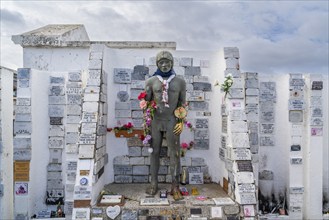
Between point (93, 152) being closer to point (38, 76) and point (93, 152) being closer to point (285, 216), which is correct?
point (38, 76)

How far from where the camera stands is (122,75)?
242 inches

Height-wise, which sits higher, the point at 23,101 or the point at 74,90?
the point at 74,90

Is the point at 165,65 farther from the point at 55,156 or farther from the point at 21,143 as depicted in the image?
the point at 21,143

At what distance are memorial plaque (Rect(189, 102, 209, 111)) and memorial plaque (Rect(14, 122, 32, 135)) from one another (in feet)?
→ 10.4

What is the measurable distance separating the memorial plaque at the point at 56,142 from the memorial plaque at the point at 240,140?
3462 mm

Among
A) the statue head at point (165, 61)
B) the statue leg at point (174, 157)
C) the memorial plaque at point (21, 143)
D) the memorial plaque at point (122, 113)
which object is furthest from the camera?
the memorial plaque at point (122, 113)

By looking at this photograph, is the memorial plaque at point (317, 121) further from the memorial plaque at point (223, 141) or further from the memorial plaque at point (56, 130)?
the memorial plaque at point (56, 130)

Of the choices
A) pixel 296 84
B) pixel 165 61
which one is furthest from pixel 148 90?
pixel 296 84

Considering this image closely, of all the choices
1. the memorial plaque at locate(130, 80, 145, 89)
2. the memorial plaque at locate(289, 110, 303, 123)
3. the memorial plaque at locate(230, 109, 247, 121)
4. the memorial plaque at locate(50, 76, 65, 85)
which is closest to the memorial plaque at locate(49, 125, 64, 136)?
the memorial plaque at locate(50, 76, 65, 85)

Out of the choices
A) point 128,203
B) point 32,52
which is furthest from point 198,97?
point 32,52

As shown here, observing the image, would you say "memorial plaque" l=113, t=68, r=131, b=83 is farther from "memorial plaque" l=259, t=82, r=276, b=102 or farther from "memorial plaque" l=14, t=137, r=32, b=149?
"memorial plaque" l=259, t=82, r=276, b=102

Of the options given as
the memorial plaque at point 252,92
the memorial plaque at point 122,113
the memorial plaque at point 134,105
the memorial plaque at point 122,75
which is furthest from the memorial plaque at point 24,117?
the memorial plaque at point 252,92

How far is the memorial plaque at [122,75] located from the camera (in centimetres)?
612

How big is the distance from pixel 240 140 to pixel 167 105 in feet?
4.41
